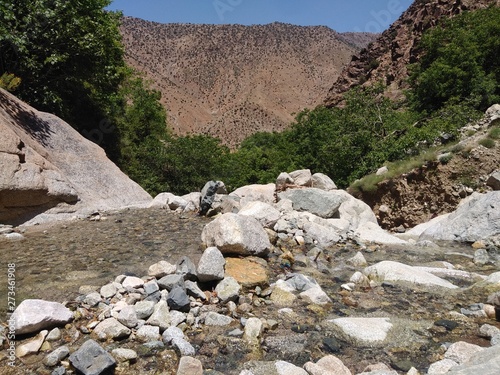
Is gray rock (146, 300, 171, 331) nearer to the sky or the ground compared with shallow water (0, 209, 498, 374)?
nearer to the sky

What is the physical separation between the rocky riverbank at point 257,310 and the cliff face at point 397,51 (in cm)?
3954

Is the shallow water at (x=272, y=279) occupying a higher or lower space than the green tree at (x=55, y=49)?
lower

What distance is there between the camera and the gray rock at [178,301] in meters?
4.05

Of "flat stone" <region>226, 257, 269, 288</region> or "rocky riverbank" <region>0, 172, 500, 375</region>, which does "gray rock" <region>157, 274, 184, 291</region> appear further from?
"flat stone" <region>226, 257, 269, 288</region>

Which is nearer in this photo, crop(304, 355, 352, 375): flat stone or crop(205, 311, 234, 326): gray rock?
crop(304, 355, 352, 375): flat stone

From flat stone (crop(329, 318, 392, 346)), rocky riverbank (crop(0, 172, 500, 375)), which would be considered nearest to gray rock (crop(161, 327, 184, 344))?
rocky riverbank (crop(0, 172, 500, 375))

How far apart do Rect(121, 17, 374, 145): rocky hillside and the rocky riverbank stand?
218 feet

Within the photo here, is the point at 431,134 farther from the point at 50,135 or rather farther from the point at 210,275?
the point at 50,135

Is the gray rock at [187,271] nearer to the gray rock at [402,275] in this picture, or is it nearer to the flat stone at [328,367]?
the flat stone at [328,367]

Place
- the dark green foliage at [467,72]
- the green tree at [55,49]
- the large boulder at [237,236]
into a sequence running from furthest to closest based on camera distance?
1. the dark green foliage at [467,72]
2. the green tree at [55,49]
3. the large boulder at [237,236]

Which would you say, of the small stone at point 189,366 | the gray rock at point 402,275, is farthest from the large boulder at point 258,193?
the small stone at point 189,366

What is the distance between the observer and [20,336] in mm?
3459

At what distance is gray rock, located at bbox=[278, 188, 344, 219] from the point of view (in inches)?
378

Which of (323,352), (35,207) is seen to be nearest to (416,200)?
(323,352)
